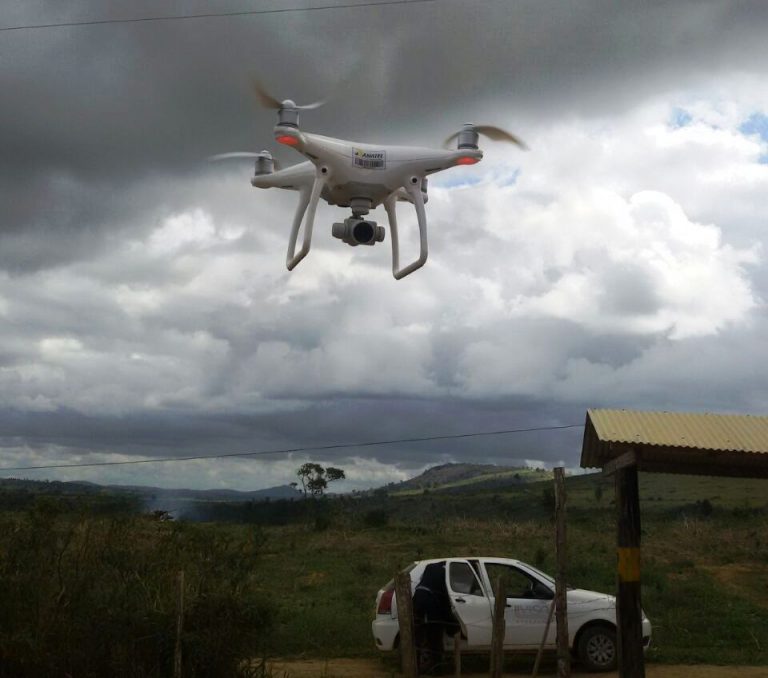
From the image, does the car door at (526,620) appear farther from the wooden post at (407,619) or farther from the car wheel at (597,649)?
the wooden post at (407,619)

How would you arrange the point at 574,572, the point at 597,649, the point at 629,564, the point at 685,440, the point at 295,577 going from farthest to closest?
the point at 295,577 → the point at 574,572 → the point at 597,649 → the point at 629,564 → the point at 685,440

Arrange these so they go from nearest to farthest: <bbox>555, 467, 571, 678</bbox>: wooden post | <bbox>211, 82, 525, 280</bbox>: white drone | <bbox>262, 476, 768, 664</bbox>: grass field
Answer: <bbox>211, 82, 525, 280</bbox>: white drone → <bbox>555, 467, 571, 678</bbox>: wooden post → <bbox>262, 476, 768, 664</bbox>: grass field

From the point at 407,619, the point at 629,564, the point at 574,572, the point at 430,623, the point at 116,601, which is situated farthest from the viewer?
the point at 574,572

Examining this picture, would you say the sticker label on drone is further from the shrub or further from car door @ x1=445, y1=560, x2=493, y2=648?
car door @ x1=445, y1=560, x2=493, y2=648

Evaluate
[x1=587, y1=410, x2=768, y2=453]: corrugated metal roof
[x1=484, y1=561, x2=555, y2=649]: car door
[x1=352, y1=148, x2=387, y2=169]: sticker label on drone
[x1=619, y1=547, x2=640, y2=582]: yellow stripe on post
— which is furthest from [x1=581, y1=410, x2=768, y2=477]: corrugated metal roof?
[x1=352, y1=148, x2=387, y2=169]: sticker label on drone

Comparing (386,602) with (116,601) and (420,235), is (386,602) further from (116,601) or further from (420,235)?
(420,235)

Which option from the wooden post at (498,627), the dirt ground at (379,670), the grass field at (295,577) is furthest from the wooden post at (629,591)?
the grass field at (295,577)

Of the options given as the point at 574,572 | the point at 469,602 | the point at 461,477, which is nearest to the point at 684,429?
the point at 469,602
